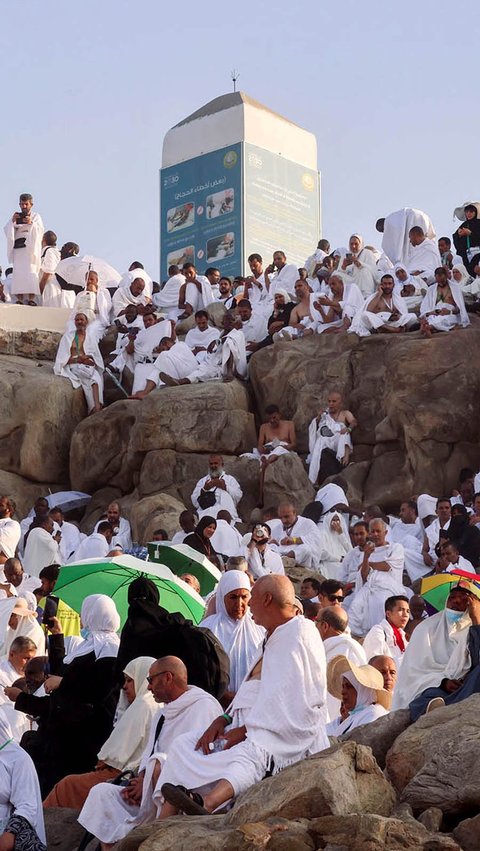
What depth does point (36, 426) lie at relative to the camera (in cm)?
2156

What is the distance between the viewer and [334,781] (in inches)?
253

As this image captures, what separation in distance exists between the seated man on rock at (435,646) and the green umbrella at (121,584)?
190 cm

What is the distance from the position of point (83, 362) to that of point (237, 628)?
13.3 m

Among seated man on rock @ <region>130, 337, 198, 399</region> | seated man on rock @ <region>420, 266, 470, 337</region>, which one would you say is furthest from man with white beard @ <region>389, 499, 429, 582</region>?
seated man on rock @ <region>130, 337, 198, 399</region>

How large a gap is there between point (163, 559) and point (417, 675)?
4212mm

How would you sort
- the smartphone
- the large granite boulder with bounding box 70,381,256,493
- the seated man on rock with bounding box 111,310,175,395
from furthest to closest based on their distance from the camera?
the seated man on rock with bounding box 111,310,175,395 < the large granite boulder with bounding box 70,381,256,493 < the smartphone

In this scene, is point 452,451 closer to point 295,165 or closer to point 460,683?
point 460,683

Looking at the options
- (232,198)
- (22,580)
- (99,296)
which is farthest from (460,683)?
(232,198)

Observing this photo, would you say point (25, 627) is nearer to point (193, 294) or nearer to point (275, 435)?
point (275, 435)

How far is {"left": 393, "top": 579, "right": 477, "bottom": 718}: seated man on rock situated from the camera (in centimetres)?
880

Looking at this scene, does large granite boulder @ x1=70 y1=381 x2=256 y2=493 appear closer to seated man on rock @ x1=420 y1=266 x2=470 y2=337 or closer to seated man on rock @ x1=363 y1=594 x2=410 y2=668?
seated man on rock @ x1=420 y1=266 x2=470 y2=337

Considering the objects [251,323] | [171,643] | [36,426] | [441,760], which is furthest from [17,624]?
[251,323]

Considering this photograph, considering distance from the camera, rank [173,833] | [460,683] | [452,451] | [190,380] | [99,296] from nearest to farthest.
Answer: [173,833]
[460,683]
[452,451]
[190,380]
[99,296]

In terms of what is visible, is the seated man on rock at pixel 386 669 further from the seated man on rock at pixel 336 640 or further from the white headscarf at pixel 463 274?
the white headscarf at pixel 463 274
